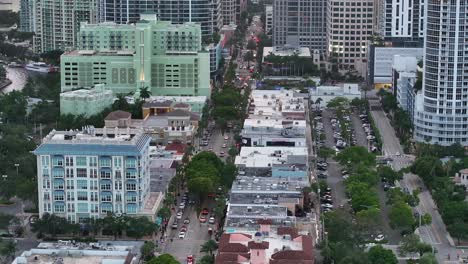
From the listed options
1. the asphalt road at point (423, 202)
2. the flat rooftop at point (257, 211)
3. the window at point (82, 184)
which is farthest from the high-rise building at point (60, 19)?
the flat rooftop at point (257, 211)

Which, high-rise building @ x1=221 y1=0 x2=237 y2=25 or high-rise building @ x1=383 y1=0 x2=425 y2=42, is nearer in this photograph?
high-rise building @ x1=383 y1=0 x2=425 y2=42

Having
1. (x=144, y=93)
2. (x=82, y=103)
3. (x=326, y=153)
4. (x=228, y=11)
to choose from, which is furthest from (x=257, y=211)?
(x=228, y=11)

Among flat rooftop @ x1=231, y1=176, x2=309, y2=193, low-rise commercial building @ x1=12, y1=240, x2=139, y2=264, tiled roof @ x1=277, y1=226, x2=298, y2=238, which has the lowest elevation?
low-rise commercial building @ x1=12, y1=240, x2=139, y2=264

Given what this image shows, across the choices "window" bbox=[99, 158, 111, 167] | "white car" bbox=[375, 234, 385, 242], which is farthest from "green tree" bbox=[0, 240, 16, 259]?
"white car" bbox=[375, 234, 385, 242]

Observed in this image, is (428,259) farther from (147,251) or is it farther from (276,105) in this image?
(276,105)

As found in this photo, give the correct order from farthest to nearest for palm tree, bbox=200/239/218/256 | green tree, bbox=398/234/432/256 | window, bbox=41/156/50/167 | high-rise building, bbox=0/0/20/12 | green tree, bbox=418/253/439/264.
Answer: high-rise building, bbox=0/0/20/12 → window, bbox=41/156/50/167 → palm tree, bbox=200/239/218/256 → green tree, bbox=398/234/432/256 → green tree, bbox=418/253/439/264

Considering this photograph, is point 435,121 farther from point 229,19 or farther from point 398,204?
point 229,19

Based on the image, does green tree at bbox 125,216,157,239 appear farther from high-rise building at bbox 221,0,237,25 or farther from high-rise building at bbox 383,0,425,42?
high-rise building at bbox 221,0,237,25

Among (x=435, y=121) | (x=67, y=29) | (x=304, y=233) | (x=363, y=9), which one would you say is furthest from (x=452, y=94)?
(x=67, y=29)
